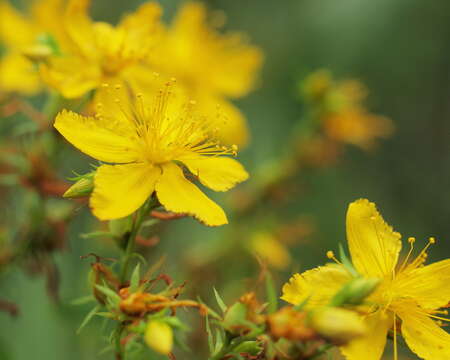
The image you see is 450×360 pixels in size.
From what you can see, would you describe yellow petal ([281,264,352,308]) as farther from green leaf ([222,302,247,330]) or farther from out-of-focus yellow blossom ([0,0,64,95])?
out-of-focus yellow blossom ([0,0,64,95])

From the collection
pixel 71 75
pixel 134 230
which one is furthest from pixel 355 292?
pixel 71 75

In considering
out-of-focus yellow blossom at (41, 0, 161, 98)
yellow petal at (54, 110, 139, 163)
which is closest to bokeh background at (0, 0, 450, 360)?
out-of-focus yellow blossom at (41, 0, 161, 98)

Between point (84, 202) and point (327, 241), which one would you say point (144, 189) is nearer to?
point (84, 202)

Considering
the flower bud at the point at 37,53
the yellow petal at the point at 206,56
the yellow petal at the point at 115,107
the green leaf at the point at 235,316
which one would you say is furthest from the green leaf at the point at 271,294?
the yellow petal at the point at 206,56

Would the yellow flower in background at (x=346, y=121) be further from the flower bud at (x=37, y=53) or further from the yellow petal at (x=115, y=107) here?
the flower bud at (x=37, y=53)

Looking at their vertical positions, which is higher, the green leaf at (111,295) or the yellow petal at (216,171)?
the yellow petal at (216,171)

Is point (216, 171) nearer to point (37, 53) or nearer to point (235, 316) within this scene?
point (235, 316)
